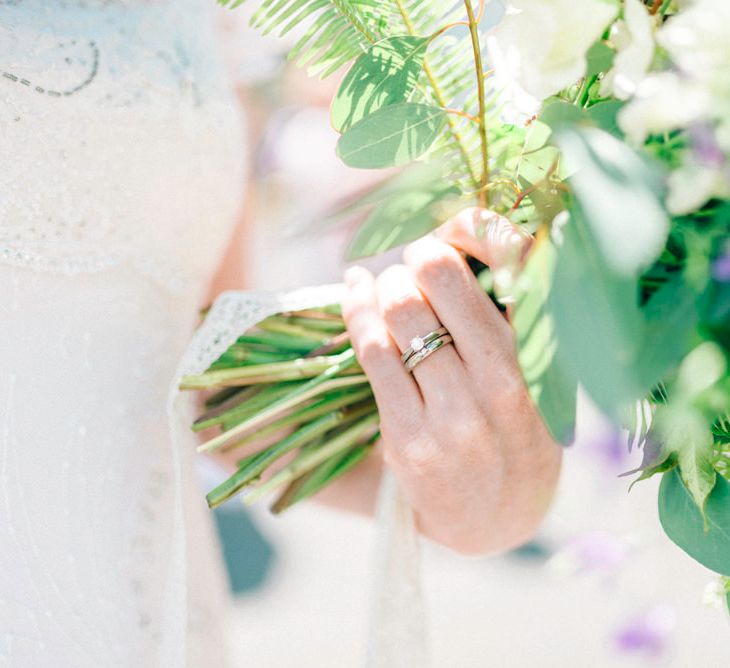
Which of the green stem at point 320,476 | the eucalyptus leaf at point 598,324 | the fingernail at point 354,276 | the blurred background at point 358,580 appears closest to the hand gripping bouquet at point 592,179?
the eucalyptus leaf at point 598,324

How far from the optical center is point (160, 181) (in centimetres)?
74

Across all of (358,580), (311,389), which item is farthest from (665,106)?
(358,580)

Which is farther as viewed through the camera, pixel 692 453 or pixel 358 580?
pixel 358 580

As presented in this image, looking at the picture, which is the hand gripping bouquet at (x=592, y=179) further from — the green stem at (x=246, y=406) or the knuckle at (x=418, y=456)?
the green stem at (x=246, y=406)

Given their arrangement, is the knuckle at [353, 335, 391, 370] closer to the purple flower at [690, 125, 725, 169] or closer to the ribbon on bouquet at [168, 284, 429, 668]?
the ribbon on bouquet at [168, 284, 429, 668]

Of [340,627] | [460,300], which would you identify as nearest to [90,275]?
[460,300]

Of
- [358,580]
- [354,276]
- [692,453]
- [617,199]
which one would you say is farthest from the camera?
[358,580]

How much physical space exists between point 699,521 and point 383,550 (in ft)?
1.19

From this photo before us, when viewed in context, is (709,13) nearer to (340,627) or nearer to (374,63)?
(374,63)

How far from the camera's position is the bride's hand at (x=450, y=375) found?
0.53 meters

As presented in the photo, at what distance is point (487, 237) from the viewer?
19.7 inches

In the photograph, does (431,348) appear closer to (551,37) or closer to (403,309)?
(403,309)

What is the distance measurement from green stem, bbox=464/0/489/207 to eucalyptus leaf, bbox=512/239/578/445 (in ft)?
0.50

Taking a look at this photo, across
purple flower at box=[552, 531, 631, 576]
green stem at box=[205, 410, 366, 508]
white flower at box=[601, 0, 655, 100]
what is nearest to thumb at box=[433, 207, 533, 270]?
white flower at box=[601, 0, 655, 100]
